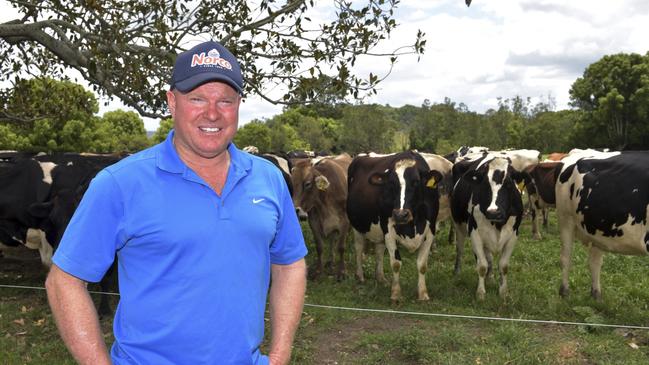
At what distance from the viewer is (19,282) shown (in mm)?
9500

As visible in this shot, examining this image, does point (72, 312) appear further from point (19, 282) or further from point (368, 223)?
point (19, 282)

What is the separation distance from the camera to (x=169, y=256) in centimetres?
202

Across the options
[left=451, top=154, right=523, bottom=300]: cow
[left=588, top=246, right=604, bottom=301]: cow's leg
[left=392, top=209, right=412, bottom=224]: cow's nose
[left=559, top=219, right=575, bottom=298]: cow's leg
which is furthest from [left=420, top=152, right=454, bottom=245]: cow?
[left=588, top=246, right=604, bottom=301]: cow's leg

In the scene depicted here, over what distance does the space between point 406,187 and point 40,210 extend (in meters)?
5.13

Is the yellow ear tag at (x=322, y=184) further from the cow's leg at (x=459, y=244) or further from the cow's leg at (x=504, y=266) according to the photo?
the cow's leg at (x=504, y=266)

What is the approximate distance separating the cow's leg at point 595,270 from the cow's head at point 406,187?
2.49 m

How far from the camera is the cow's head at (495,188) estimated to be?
8.02 metres

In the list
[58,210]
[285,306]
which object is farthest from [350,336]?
[285,306]

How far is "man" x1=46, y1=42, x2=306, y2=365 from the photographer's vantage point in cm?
197

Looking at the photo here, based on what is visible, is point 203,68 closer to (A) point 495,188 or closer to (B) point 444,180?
(A) point 495,188

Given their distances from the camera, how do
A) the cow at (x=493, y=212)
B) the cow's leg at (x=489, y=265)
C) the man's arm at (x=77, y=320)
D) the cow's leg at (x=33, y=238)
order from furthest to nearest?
the cow's leg at (x=489, y=265) → the cow's leg at (x=33, y=238) → the cow at (x=493, y=212) → the man's arm at (x=77, y=320)

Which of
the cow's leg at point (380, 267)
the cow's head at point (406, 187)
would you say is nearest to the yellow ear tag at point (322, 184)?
the cow's head at point (406, 187)

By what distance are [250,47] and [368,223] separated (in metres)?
3.69

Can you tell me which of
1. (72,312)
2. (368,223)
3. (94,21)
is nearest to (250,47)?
(94,21)
